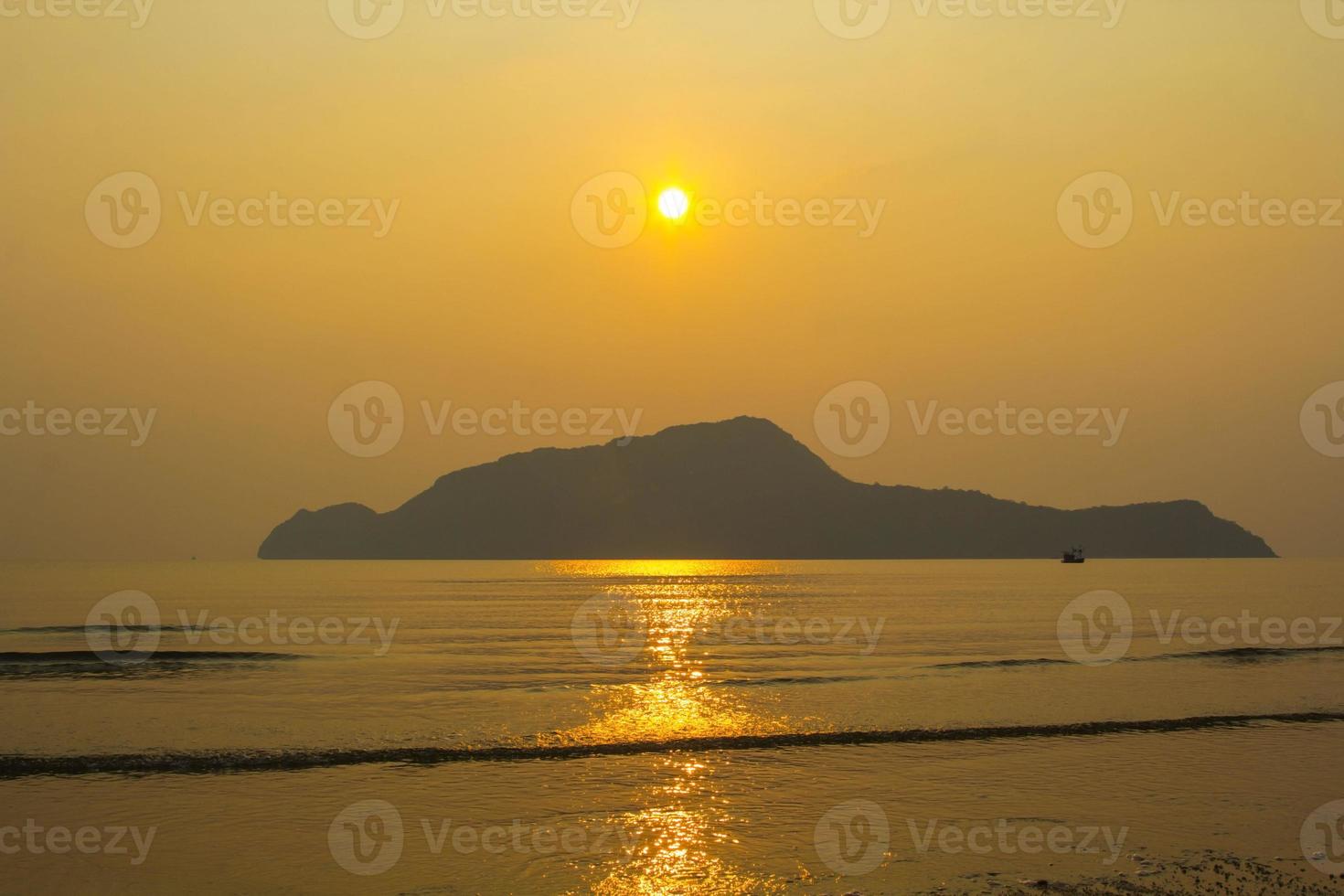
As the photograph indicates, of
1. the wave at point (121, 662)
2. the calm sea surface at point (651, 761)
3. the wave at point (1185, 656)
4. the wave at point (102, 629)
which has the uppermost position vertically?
the wave at point (102, 629)

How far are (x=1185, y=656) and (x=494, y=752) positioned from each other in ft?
153

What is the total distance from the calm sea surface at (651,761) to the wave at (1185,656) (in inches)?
17.6

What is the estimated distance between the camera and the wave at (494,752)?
28.1m

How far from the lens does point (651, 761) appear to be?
94.3ft

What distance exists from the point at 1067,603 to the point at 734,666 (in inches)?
3083

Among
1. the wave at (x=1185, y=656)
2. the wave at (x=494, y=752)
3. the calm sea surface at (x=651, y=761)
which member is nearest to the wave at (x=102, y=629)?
the calm sea surface at (x=651, y=761)

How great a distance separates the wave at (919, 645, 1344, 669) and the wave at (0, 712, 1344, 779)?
1885 cm

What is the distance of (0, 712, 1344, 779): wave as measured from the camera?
1107 inches

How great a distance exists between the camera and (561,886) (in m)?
17.3

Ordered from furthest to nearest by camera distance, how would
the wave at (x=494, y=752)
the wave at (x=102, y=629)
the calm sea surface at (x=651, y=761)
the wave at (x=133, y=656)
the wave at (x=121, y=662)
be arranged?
the wave at (x=102, y=629), the wave at (x=133, y=656), the wave at (x=121, y=662), the wave at (x=494, y=752), the calm sea surface at (x=651, y=761)

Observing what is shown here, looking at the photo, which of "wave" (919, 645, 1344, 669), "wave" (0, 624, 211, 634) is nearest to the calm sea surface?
"wave" (919, 645, 1344, 669)

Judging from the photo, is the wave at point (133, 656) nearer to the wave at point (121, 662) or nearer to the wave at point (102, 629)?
the wave at point (121, 662)

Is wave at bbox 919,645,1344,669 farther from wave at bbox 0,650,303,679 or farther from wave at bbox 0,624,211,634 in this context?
wave at bbox 0,624,211,634

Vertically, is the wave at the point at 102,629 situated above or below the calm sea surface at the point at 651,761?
above
